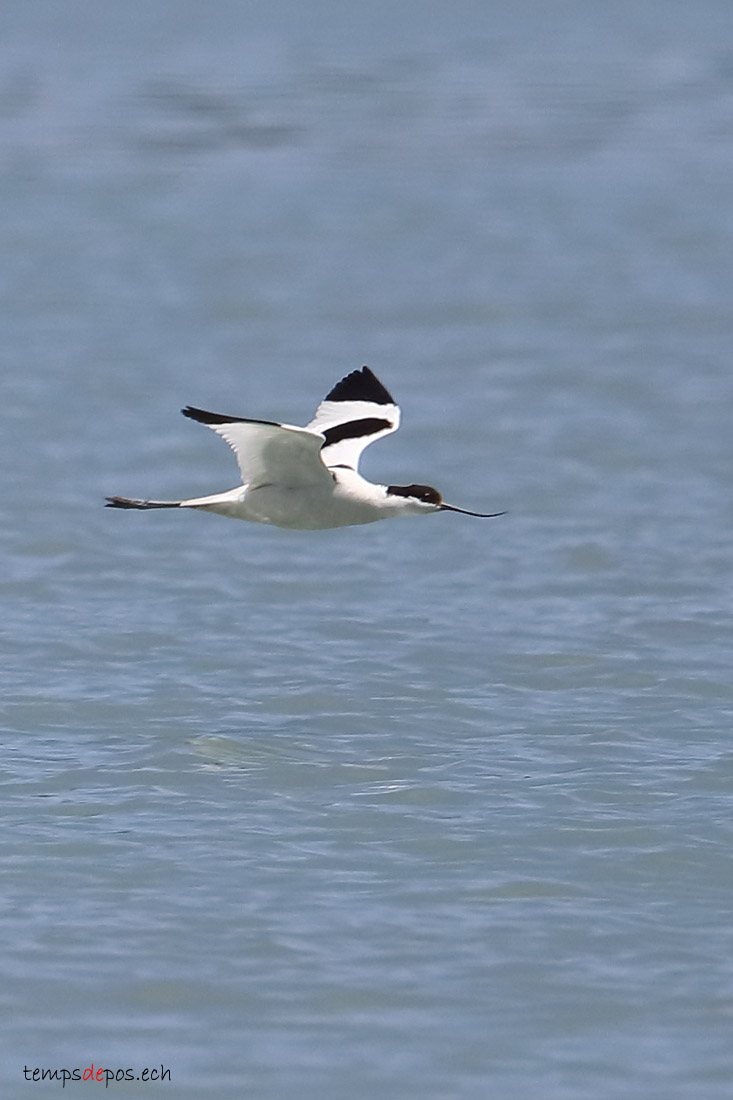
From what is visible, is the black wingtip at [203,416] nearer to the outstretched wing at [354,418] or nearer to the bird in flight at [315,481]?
the bird in flight at [315,481]

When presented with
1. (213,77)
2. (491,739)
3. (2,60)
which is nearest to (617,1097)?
(491,739)

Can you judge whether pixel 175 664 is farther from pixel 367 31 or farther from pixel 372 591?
pixel 367 31

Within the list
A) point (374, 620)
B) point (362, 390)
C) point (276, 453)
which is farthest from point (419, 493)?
point (374, 620)

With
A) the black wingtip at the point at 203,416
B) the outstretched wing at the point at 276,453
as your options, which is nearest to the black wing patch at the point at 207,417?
the black wingtip at the point at 203,416

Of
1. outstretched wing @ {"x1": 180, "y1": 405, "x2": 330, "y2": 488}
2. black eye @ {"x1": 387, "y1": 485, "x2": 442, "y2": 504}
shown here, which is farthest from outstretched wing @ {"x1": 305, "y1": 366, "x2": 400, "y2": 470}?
outstretched wing @ {"x1": 180, "y1": 405, "x2": 330, "y2": 488}

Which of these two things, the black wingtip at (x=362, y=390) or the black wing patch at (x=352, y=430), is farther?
the black wingtip at (x=362, y=390)

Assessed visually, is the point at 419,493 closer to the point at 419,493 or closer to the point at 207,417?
the point at 419,493

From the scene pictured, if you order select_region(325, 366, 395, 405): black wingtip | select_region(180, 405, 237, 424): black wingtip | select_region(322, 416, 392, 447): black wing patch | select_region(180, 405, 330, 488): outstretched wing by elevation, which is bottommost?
select_region(180, 405, 237, 424): black wingtip

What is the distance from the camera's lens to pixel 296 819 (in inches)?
428

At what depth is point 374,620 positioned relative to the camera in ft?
48.3

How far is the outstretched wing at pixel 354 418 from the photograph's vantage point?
12.1 m

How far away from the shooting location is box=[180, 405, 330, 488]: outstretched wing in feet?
34.2

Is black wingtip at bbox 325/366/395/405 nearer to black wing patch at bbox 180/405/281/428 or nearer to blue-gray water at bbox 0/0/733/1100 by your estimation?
blue-gray water at bbox 0/0/733/1100

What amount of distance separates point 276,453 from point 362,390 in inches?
61.0
